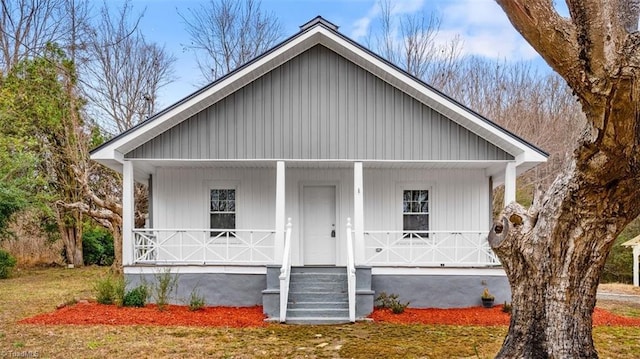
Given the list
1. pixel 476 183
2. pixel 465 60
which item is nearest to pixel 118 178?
pixel 476 183

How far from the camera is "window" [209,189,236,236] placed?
12.8 metres

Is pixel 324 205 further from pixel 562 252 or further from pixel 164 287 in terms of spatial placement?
pixel 562 252

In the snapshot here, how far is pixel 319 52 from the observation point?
11148 millimetres

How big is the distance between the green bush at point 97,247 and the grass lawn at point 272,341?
11947mm

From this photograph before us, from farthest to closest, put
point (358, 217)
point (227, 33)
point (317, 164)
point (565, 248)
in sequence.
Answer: point (227, 33), point (317, 164), point (358, 217), point (565, 248)

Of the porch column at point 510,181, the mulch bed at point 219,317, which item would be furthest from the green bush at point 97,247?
the porch column at point 510,181

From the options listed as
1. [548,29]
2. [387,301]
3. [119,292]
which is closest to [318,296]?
[387,301]

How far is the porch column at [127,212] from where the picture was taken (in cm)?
1103

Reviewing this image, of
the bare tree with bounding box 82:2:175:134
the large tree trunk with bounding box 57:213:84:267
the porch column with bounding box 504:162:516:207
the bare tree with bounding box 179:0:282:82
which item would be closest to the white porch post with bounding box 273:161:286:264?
the porch column with bounding box 504:162:516:207

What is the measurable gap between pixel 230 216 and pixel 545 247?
920 centimetres

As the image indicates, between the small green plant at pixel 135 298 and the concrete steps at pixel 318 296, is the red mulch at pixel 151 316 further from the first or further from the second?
the concrete steps at pixel 318 296

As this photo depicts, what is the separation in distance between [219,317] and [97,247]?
14031 millimetres

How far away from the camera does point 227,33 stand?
88.4ft

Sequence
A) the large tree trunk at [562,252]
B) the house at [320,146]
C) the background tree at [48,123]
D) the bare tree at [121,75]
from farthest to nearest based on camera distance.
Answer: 1. the bare tree at [121,75]
2. the background tree at [48,123]
3. the house at [320,146]
4. the large tree trunk at [562,252]
